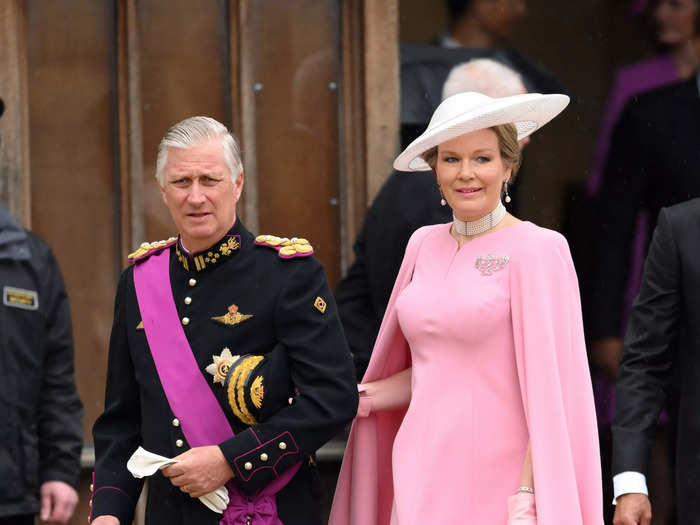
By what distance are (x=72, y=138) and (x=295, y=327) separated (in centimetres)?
234

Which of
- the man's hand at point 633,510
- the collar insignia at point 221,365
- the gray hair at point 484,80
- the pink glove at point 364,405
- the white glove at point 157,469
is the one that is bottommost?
the man's hand at point 633,510

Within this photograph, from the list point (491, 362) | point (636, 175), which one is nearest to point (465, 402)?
point (491, 362)

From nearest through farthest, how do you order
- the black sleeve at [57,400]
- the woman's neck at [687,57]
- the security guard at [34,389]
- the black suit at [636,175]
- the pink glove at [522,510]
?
1. the pink glove at [522,510]
2. the security guard at [34,389]
3. the black sleeve at [57,400]
4. the black suit at [636,175]
5. the woman's neck at [687,57]

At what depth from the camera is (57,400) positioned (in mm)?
5129

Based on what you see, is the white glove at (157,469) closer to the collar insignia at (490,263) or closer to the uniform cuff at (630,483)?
the collar insignia at (490,263)

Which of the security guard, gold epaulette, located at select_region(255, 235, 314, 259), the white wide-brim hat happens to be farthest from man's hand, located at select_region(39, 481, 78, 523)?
the white wide-brim hat

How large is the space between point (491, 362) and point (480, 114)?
26.1 inches

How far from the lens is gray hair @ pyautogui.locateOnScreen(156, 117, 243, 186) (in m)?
3.78

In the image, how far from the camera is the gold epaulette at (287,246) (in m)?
3.82

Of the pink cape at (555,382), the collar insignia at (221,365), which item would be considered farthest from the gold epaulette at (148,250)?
the pink cape at (555,382)

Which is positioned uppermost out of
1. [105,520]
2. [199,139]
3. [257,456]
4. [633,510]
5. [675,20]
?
[675,20]

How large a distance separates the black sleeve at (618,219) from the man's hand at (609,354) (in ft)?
0.10

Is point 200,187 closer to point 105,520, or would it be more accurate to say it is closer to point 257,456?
point 257,456

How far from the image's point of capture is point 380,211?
209 inches
